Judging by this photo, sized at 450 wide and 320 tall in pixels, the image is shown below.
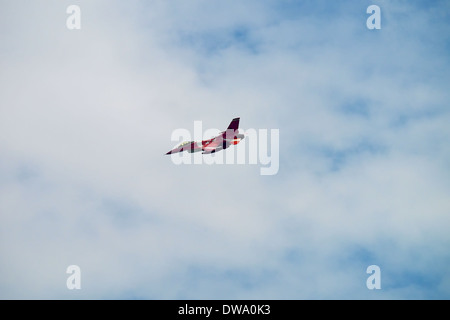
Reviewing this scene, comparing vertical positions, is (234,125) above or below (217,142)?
above

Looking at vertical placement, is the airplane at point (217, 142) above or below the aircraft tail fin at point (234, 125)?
below

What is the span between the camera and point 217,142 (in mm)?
90812

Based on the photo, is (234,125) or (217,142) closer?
(234,125)

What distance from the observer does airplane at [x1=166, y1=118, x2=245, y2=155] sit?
8931cm

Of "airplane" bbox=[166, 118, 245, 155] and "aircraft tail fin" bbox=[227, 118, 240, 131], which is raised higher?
"aircraft tail fin" bbox=[227, 118, 240, 131]

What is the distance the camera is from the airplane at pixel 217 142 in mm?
89312
